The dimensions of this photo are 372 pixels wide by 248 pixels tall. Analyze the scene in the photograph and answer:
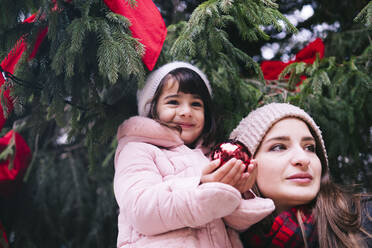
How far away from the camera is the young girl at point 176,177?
158cm

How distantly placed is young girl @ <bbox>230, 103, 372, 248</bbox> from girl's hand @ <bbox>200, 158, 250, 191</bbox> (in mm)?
453

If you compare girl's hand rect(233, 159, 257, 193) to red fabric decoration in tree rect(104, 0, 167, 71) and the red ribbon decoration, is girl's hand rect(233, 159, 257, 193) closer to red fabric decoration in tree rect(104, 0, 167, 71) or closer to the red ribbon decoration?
red fabric decoration in tree rect(104, 0, 167, 71)

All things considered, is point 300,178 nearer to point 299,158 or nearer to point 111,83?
point 299,158

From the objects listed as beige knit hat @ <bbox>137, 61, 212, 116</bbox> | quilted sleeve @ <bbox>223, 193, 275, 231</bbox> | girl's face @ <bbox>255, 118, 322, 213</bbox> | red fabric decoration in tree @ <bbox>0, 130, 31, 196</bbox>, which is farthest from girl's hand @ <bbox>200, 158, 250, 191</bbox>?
red fabric decoration in tree @ <bbox>0, 130, 31, 196</bbox>

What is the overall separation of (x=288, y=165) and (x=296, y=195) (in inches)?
6.5

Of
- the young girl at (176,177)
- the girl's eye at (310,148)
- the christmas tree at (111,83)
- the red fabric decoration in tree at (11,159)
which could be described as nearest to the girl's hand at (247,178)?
the young girl at (176,177)

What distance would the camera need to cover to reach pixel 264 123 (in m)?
2.13

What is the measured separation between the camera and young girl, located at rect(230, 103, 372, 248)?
189cm

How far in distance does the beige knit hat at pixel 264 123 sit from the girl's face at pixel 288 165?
3cm

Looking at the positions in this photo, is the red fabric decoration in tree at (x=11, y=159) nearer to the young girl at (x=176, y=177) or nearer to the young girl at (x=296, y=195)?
the young girl at (x=176, y=177)

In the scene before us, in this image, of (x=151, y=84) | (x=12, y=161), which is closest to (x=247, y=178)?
(x=151, y=84)

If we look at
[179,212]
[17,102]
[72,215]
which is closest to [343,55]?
[179,212]

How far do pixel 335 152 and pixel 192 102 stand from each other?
1288mm

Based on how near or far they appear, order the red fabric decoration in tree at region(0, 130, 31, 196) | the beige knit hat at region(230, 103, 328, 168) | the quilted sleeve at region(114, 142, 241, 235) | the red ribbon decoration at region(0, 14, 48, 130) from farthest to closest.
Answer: the red fabric decoration in tree at region(0, 130, 31, 196) → the beige knit hat at region(230, 103, 328, 168) → the red ribbon decoration at region(0, 14, 48, 130) → the quilted sleeve at region(114, 142, 241, 235)
